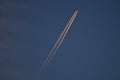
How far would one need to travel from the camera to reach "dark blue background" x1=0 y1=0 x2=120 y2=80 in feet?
5.81

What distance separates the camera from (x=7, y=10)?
69.8 inches

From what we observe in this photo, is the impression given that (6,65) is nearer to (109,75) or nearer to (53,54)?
(53,54)

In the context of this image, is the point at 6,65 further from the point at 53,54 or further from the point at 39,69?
the point at 53,54

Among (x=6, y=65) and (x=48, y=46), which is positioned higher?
(x=48, y=46)

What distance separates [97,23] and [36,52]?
26.5 inches

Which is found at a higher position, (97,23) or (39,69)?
(97,23)

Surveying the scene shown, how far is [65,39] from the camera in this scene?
1795 millimetres

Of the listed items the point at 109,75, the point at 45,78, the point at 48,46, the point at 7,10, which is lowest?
the point at 45,78

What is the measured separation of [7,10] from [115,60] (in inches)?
46.3

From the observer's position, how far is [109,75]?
1808 millimetres

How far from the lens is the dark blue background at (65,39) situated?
5.81 feet

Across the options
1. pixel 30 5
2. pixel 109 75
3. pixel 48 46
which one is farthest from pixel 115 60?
pixel 30 5

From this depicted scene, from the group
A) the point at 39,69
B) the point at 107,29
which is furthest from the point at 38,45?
the point at 107,29

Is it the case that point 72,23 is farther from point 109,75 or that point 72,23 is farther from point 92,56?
point 109,75
